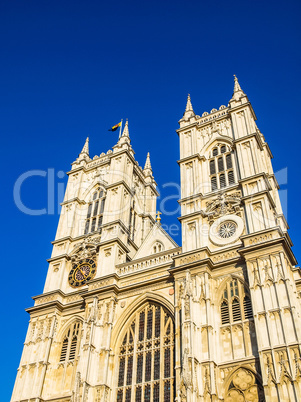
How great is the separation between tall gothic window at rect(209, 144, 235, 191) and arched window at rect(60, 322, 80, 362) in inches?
529

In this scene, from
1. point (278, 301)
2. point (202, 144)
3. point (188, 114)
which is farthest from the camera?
point (188, 114)

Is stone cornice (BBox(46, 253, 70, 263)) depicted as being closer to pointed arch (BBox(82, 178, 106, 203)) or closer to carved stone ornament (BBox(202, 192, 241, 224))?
pointed arch (BBox(82, 178, 106, 203))

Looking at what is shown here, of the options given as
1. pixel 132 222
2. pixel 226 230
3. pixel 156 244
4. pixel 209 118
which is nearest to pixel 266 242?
pixel 226 230

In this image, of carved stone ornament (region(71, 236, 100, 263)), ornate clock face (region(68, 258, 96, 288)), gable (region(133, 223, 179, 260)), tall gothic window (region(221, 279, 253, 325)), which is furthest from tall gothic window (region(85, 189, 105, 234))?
tall gothic window (region(221, 279, 253, 325))

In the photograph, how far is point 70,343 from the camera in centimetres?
2994

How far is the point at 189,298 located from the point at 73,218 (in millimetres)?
→ 15614

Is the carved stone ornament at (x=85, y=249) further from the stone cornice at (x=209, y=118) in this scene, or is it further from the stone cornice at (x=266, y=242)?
the stone cornice at (x=266, y=242)

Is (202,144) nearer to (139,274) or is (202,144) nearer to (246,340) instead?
(139,274)

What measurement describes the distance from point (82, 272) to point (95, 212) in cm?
604

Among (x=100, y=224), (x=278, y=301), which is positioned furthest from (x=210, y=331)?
(x=100, y=224)

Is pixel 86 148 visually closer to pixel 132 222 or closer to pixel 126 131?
pixel 126 131

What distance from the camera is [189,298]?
2519 centimetres

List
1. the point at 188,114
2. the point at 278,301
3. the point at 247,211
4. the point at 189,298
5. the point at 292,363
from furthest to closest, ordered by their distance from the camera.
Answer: the point at 188,114 < the point at 247,211 < the point at 189,298 < the point at 278,301 < the point at 292,363

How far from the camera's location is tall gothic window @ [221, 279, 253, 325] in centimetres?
2495
